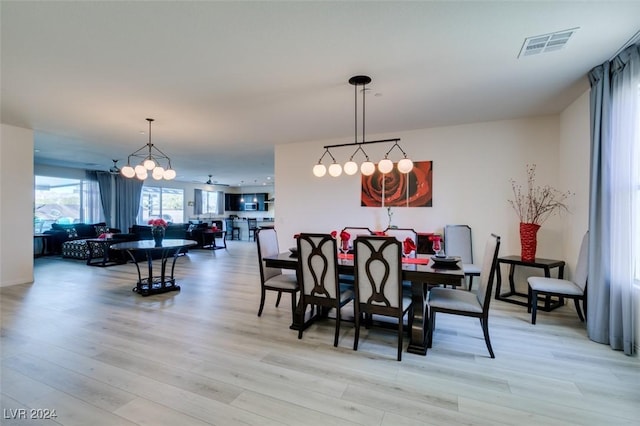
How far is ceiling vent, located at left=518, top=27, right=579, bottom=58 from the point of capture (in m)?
2.39

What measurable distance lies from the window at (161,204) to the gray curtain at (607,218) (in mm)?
12818

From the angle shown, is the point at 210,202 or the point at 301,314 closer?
the point at 301,314

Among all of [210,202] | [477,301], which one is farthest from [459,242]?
[210,202]

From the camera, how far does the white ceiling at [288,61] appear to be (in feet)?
7.04

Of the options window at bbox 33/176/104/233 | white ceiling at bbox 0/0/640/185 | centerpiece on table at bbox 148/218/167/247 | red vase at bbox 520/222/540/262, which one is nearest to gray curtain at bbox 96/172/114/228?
window at bbox 33/176/104/233

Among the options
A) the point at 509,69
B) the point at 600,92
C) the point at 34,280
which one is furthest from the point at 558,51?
the point at 34,280

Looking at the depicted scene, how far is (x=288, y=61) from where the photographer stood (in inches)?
111

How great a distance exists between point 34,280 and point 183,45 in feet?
18.2

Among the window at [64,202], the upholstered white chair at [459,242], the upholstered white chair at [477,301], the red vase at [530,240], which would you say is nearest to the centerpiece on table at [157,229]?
the upholstered white chair at [477,301]

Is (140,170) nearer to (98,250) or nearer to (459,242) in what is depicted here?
(98,250)

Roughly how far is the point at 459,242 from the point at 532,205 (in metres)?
1.16

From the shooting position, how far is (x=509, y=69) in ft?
9.86

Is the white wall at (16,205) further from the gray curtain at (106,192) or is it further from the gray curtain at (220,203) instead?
the gray curtain at (220,203)

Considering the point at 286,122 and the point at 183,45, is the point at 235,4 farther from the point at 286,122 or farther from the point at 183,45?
the point at 286,122
